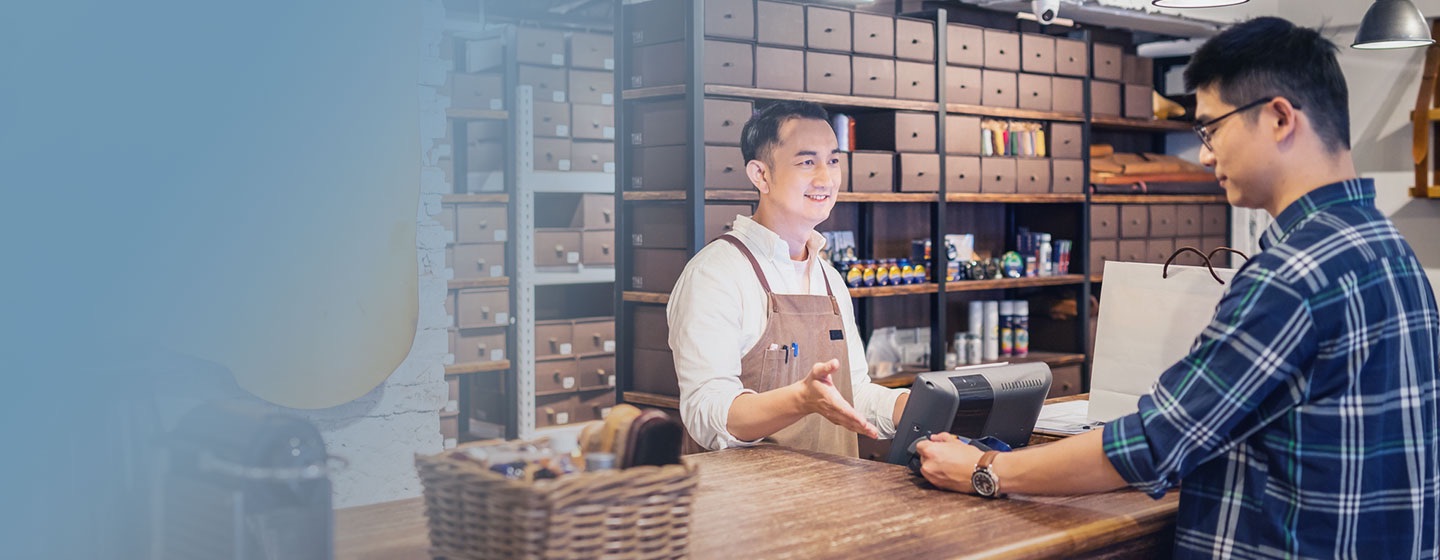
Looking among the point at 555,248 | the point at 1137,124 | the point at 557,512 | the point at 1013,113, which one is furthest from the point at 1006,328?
the point at 557,512

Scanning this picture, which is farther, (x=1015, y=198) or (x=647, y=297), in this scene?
(x=1015, y=198)

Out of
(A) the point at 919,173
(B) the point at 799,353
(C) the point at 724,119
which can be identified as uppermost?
(C) the point at 724,119

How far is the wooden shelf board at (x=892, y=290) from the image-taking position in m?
4.80

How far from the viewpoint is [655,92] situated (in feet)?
14.0

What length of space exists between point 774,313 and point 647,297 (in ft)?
5.40

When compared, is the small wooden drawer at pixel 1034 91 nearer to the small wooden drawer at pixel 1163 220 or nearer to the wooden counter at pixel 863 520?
the small wooden drawer at pixel 1163 220

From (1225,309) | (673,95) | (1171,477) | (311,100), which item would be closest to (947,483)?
(1171,477)

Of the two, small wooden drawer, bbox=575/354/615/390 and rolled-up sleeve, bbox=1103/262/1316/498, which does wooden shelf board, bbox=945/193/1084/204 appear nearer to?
small wooden drawer, bbox=575/354/615/390

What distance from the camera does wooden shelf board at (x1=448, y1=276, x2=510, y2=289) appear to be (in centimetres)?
519

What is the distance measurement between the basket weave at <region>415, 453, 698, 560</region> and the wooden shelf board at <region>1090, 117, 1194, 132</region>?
198 inches

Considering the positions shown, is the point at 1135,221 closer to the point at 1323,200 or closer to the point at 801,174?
the point at 801,174

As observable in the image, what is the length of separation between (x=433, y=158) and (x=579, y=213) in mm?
2728

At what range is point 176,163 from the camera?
4.07 ft

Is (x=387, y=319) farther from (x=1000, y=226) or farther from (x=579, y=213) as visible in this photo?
(x=1000, y=226)
